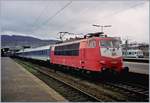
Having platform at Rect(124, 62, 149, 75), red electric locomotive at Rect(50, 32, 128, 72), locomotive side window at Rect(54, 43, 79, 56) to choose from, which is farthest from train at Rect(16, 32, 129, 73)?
platform at Rect(124, 62, 149, 75)

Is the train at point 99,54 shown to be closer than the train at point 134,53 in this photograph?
Yes

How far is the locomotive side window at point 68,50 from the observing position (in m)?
21.7

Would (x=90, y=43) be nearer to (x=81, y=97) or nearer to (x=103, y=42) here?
(x=103, y=42)

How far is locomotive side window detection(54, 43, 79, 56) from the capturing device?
21714 mm

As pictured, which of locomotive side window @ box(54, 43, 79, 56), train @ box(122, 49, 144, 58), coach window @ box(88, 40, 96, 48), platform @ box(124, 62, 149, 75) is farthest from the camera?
train @ box(122, 49, 144, 58)

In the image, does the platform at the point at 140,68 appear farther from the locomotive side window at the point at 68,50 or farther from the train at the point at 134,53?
the train at the point at 134,53

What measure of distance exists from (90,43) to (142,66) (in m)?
10.1

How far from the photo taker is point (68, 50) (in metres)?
24.2

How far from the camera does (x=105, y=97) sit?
40.2 ft

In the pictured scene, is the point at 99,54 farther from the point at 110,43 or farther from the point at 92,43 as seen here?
the point at 110,43

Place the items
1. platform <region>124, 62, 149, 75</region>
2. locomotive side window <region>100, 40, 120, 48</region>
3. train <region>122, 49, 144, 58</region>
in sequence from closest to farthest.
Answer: locomotive side window <region>100, 40, 120, 48</region>
platform <region>124, 62, 149, 75</region>
train <region>122, 49, 144, 58</region>

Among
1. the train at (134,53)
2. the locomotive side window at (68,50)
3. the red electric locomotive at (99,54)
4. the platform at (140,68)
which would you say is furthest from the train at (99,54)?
the train at (134,53)

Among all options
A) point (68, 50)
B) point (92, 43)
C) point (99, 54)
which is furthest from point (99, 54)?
point (68, 50)

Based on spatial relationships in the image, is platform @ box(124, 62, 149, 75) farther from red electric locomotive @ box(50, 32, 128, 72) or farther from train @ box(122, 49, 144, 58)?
train @ box(122, 49, 144, 58)
